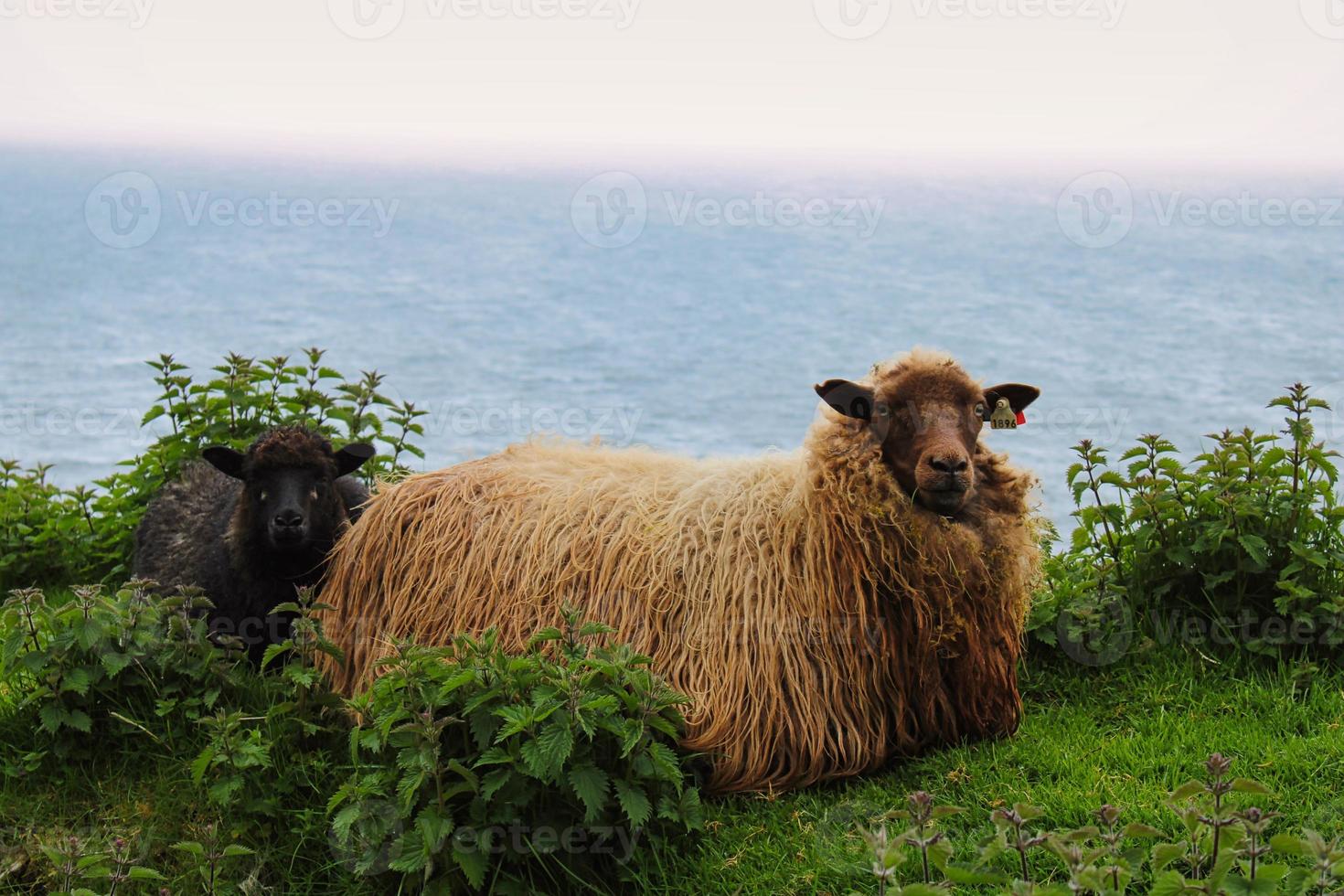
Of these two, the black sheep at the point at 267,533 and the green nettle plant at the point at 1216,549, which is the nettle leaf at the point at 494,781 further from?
the green nettle plant at the point at 1216,549

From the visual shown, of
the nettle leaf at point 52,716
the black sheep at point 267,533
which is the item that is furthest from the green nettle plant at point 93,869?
the black sheep at point 267,533

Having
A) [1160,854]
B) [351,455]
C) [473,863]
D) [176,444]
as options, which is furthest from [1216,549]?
[176,444]

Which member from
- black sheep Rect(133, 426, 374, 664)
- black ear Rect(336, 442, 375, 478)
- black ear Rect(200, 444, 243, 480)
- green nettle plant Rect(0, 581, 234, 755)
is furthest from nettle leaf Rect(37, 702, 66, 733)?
black ear Rect(336, 442, 375, 478)

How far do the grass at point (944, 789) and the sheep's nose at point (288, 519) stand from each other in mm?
932

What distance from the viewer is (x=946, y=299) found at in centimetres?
2486

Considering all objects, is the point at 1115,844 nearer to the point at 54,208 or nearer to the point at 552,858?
the point at 552,858

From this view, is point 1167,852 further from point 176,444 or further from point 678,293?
point 678,293

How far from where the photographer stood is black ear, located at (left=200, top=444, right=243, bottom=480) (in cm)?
526

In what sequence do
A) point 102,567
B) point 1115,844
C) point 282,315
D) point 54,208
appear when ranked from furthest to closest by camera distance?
1. point 54,208
2. point 282,315
3. point 102,567
4. point 1115,844

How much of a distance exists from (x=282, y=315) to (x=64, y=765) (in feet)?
75.3

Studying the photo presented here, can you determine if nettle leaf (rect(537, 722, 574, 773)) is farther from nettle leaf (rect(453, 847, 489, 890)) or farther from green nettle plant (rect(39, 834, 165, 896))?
green nettle plant (rect(39, 834, 165, 896))

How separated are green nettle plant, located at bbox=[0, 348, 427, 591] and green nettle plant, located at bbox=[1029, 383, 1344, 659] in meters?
3.26

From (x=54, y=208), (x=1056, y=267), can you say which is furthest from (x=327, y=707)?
(x=54, y=208)

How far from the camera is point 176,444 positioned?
652 cm
